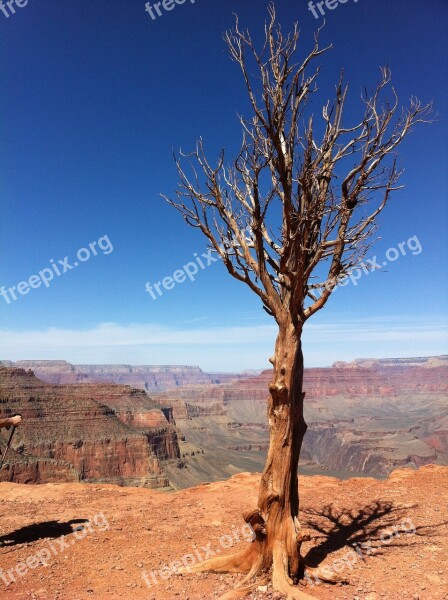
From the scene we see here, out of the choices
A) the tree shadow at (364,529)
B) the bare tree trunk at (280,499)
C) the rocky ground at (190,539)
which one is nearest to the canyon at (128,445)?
the rocky ground at (190,539)

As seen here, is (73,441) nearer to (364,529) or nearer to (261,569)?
(364,529)

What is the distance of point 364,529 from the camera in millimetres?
8711

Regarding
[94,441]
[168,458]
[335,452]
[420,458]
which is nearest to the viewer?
[94,441]

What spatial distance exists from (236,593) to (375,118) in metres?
7.99

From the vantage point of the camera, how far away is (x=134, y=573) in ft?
22.0

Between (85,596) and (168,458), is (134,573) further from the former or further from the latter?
(168,458)

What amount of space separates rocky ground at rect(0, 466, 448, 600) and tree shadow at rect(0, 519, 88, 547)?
3 cm

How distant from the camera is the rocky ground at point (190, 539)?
241 inches

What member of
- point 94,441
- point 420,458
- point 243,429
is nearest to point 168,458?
point 94,441

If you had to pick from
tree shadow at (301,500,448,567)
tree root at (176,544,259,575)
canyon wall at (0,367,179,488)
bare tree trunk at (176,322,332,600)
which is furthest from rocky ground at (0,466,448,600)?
canyon wall at (0,367,179,488)

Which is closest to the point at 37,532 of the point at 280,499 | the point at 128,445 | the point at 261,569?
the point at 261,569

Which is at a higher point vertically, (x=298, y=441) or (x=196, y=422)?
(x=298, y=441)

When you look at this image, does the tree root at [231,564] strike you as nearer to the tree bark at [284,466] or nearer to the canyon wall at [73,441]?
the tree bark at [284,466]

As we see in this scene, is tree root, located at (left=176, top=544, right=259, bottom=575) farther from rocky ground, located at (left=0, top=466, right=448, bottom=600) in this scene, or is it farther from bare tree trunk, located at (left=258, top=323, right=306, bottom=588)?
bare tree trunk, located at (left=258, top=323, right=306, bottom=588)
